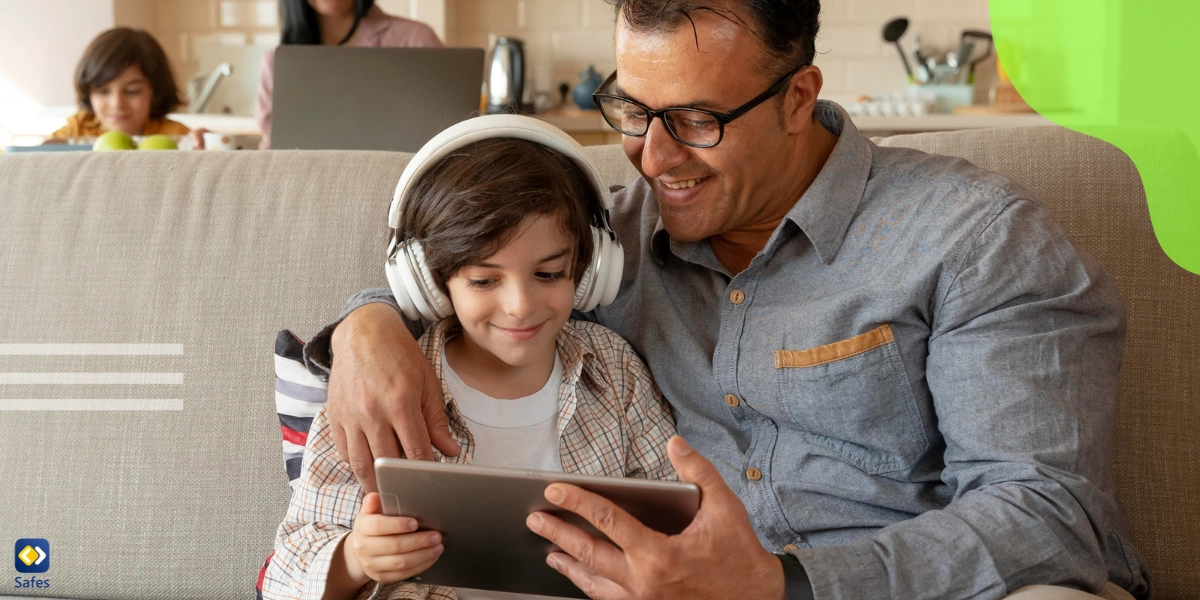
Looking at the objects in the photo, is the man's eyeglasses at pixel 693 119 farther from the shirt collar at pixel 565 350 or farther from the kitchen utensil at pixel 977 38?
the kitchen utensil at pixel 977 38

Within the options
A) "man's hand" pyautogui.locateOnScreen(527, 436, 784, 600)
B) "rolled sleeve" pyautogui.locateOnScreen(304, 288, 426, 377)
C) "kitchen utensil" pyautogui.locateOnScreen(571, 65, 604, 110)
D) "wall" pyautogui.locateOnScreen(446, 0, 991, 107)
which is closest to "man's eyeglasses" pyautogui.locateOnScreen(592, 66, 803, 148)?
"rolled sleeve" pyautogui.locateOnScreen(304, 288, 426, 377)

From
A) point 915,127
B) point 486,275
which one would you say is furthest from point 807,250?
point 915,127

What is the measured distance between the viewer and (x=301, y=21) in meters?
3.09

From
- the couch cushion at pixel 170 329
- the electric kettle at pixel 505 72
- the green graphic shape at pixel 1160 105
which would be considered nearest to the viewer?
the green graphic shape at pixel 1160 105

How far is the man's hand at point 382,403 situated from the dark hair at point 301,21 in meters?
2.14

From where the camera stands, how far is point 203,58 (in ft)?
16.4

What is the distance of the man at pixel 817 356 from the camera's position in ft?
3.43

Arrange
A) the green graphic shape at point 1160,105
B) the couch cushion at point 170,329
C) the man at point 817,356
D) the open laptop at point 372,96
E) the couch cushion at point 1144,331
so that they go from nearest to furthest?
the green graphic shape at point 1160,105, the man at point 817,356, the couch cushion at point 1144,331, the couch cushion at point 170,329, the open laptop at point 372,96

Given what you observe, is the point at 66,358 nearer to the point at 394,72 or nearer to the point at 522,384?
the point at 522,384

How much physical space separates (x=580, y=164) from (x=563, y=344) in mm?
253

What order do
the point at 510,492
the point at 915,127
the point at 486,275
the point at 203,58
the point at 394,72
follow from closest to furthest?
1. the point at 510,492
2. the point at 486,275
3. the point at 394,72
4. the point at 915,127
5. the point at 203,58

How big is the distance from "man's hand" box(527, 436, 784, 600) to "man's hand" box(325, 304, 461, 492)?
0.24 metres

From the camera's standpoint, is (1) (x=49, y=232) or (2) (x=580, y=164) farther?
(1) (x=49, y=232)

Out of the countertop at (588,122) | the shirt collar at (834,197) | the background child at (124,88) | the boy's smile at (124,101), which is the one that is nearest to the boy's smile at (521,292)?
the shirt collar at (834,197)
